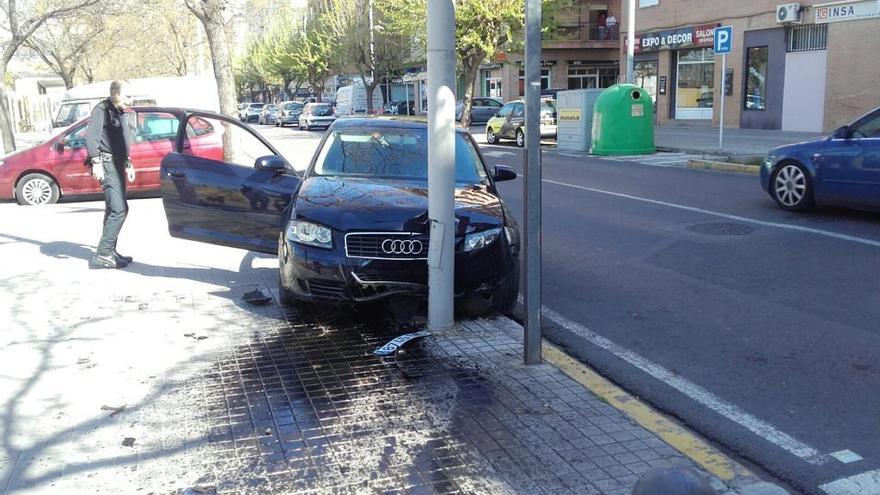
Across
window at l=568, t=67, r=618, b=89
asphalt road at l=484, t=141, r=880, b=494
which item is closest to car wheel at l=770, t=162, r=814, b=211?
asphalt road at l=484, t=141, r=880, b=494

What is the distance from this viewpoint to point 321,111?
45719 mm

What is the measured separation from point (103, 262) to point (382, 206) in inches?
146

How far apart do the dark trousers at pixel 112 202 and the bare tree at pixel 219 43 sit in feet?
20.6

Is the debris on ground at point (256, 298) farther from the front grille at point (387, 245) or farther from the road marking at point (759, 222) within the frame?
the road marking at point (759, 222)

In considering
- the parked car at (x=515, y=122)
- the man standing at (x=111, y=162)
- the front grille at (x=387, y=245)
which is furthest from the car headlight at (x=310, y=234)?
the parked car at (x=515, y=122)

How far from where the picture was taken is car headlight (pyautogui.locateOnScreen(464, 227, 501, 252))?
5.78 m

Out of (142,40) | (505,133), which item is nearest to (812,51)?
(505,133)

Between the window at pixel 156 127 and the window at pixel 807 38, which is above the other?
the window at pixel 807 38

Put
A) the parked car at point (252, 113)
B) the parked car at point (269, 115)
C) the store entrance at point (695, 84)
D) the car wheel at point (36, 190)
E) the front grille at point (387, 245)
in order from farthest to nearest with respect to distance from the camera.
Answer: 1. the parked car at point (252, 113)
2. the parked car at point (269, 115)
3. the store entrance at point (695, 84)
4. the car wheel at point (36, 190)
5. the front grille at point (387, 245)

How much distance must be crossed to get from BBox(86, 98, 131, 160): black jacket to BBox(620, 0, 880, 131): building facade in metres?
19.9

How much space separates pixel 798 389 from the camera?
4.68 meters

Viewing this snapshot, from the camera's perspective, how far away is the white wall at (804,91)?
80.7 feet

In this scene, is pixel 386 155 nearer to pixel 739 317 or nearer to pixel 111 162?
pixel 111 162

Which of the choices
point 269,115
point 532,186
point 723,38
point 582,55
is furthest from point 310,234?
Answer: point 269,115
